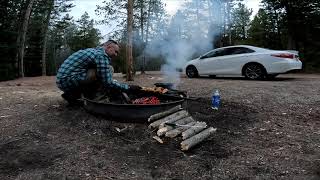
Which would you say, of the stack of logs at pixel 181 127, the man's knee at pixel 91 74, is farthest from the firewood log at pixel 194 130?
the man's knee at pixel 91 74

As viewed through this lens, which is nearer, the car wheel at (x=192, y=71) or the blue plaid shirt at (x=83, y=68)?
the blue plaid shirt at (x=83, y=68)

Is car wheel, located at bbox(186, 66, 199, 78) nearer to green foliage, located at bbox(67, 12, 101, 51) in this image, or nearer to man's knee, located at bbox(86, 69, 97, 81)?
man's knee, located at bbox(86, 69, 97, 81)

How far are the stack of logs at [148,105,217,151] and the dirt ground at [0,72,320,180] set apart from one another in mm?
124

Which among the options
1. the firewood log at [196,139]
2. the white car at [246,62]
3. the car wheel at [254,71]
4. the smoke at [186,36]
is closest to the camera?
the firewood log at [196,139]

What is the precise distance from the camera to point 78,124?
6.87 m

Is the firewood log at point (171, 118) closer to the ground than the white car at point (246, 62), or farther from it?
closer to the ground

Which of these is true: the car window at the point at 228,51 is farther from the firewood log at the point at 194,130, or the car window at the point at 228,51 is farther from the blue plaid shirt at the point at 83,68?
the firewood log at the point at 194,130

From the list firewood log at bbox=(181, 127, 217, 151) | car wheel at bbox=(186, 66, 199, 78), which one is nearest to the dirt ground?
firewood log at bbox=(181, 127, 217, 151)

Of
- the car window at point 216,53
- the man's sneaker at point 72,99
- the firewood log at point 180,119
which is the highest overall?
the car window at point 216,53

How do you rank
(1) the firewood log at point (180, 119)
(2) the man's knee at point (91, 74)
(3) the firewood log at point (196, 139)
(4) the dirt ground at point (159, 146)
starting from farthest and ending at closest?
(2) the man's knee at point (91, 74) → (1) the firewood log at point (180, 119) → (3) the firewood log at point (196, 139) → (4) the dirt ground at point (159, 146)

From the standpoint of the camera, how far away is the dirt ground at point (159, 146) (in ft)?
15.9

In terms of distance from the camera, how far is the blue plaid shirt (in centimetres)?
711

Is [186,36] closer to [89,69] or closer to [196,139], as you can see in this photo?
[89,69]

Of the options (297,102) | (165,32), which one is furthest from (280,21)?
(297,102)
